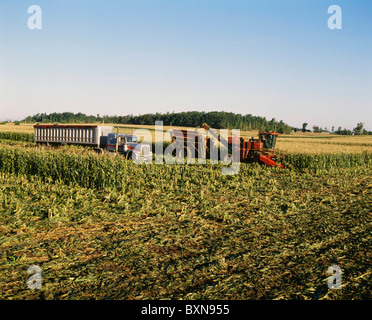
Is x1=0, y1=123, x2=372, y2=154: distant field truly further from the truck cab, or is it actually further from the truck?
the truck

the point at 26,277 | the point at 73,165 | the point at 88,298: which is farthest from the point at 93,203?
the point at 88,298

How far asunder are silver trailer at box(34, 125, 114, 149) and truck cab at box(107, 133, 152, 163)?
2.27 metres

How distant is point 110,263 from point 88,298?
1213 millimetres

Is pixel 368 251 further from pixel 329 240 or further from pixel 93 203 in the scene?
pixel 93 203

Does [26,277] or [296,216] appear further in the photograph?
[296,216]

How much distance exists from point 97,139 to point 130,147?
4.16 m

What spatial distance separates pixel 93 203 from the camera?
10078mm

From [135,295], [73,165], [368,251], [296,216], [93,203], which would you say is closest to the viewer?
[135,295]

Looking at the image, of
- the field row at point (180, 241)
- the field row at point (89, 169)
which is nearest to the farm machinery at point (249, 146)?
the field row at point (89, 169)

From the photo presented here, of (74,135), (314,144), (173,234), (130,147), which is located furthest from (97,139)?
(314,144)

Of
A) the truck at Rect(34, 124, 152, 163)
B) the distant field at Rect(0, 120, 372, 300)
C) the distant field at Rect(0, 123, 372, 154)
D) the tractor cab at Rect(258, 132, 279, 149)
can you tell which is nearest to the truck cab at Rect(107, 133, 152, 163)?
the truck at Rect(34, 124, 152, 163)

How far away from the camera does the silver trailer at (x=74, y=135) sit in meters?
22.3

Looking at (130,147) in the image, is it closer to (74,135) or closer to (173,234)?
(74,135)

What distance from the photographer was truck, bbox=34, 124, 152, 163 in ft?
62.8
